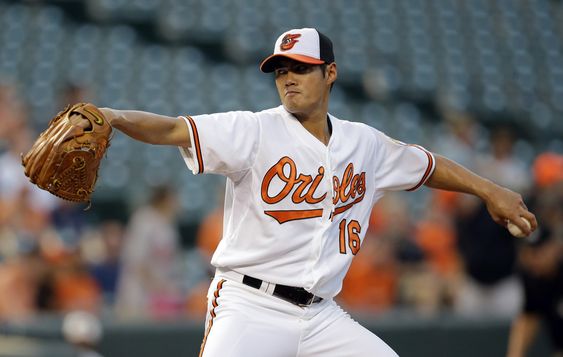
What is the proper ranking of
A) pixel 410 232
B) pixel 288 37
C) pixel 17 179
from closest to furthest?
pixel 288 37 → pixel 17 179 → pixel 410 232

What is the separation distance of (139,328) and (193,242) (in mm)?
2921

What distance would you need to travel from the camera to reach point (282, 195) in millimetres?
3613

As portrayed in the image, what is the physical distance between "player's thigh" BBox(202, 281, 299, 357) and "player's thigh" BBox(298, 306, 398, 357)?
2.7 inches

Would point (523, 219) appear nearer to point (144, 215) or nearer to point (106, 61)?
point (144, 215)

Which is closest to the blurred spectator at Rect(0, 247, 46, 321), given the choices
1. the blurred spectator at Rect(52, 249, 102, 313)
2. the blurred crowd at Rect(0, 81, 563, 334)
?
the blurred crowd at Rect(0, 81, 563, 334)

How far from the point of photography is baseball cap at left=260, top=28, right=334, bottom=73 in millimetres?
3666

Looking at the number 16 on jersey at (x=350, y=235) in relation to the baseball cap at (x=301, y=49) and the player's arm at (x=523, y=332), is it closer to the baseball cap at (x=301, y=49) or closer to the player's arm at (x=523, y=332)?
the baseball cap at (x=301, y=49)

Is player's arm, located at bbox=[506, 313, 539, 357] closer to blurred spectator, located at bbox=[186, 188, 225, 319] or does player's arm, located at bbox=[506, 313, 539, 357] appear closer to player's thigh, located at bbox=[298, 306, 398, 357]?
player's thigh, located at bbox=[298, 306, 398, 357]

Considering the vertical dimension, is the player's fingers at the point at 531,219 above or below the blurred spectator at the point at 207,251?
above

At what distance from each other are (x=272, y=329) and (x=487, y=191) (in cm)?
105

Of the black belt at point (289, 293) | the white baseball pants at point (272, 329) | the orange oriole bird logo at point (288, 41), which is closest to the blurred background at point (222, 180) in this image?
the white baseball pants at point (272, 329)

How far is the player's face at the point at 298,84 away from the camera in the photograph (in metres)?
3.72

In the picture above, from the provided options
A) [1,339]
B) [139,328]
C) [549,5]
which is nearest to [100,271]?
[139,328]

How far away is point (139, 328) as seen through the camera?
661 centimetres
